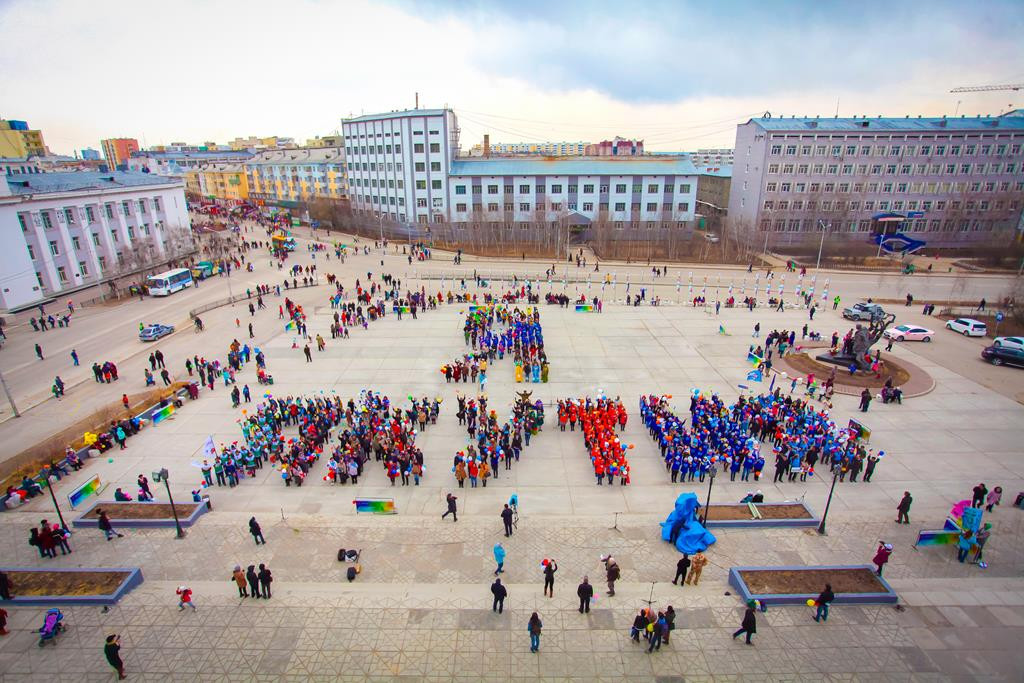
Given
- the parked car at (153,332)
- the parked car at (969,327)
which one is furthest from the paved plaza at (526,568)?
the parked car at (969,327)

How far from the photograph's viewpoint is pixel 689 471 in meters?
19.3

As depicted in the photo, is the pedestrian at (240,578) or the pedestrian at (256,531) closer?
the pedestrian at (240,578)

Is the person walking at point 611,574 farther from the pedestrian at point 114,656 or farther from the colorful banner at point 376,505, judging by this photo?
the pedestrian at point 114,656

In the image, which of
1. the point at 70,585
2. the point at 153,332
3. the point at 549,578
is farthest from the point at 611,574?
the point at 153,332

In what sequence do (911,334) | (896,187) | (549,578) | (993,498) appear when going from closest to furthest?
(549,578), (993,498), (911,334), (896,187)

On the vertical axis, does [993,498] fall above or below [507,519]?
below

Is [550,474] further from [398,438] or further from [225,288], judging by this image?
[225,288]

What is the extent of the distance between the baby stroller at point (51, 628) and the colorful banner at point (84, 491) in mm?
6121

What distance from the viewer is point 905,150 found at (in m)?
67.2

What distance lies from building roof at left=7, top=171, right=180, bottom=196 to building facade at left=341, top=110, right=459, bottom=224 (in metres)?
28.4

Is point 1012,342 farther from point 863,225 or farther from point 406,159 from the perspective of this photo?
point 406,159

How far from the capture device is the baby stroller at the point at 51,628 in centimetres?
1255

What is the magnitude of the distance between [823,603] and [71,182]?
69072 mm

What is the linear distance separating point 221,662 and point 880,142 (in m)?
84.9
